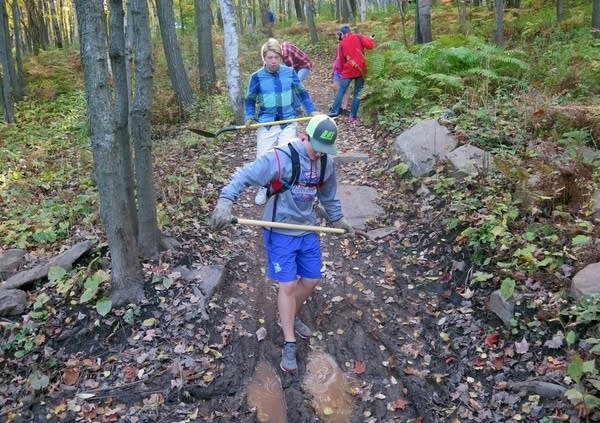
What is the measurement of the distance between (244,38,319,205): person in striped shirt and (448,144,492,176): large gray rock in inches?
89.7

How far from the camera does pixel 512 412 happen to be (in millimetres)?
4004

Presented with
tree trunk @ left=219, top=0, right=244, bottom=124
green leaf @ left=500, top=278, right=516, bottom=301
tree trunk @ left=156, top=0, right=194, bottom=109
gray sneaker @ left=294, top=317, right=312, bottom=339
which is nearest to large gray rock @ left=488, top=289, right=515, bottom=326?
green leaf @ left=500, top=278, right=516, bottom=301

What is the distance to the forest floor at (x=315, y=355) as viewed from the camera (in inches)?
167

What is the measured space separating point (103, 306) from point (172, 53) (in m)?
10.2

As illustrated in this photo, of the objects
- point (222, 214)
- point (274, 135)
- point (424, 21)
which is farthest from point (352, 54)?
point (222, 214)

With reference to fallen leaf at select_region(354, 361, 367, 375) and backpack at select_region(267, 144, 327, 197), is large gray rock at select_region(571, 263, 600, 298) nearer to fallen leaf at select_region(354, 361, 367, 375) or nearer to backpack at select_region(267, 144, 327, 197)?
fallen leaf at select_region(354, 361, 367, 375)

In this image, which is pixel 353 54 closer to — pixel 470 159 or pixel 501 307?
pixel 470 159

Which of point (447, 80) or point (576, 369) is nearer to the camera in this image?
point (576, 369)

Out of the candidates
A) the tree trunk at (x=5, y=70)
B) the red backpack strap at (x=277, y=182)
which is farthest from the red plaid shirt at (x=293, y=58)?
the tree trunk at (x=5, y=70)

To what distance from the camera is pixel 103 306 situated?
4.94 metres

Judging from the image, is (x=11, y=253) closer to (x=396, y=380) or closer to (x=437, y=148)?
(x=396, y=380)

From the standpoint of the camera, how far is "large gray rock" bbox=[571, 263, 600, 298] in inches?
171

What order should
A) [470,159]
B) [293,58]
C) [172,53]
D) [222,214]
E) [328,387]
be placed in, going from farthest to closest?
[172,53], [293,58], [470,159], [328,387], [222,214]

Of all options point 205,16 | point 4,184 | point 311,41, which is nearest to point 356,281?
point 4,184
